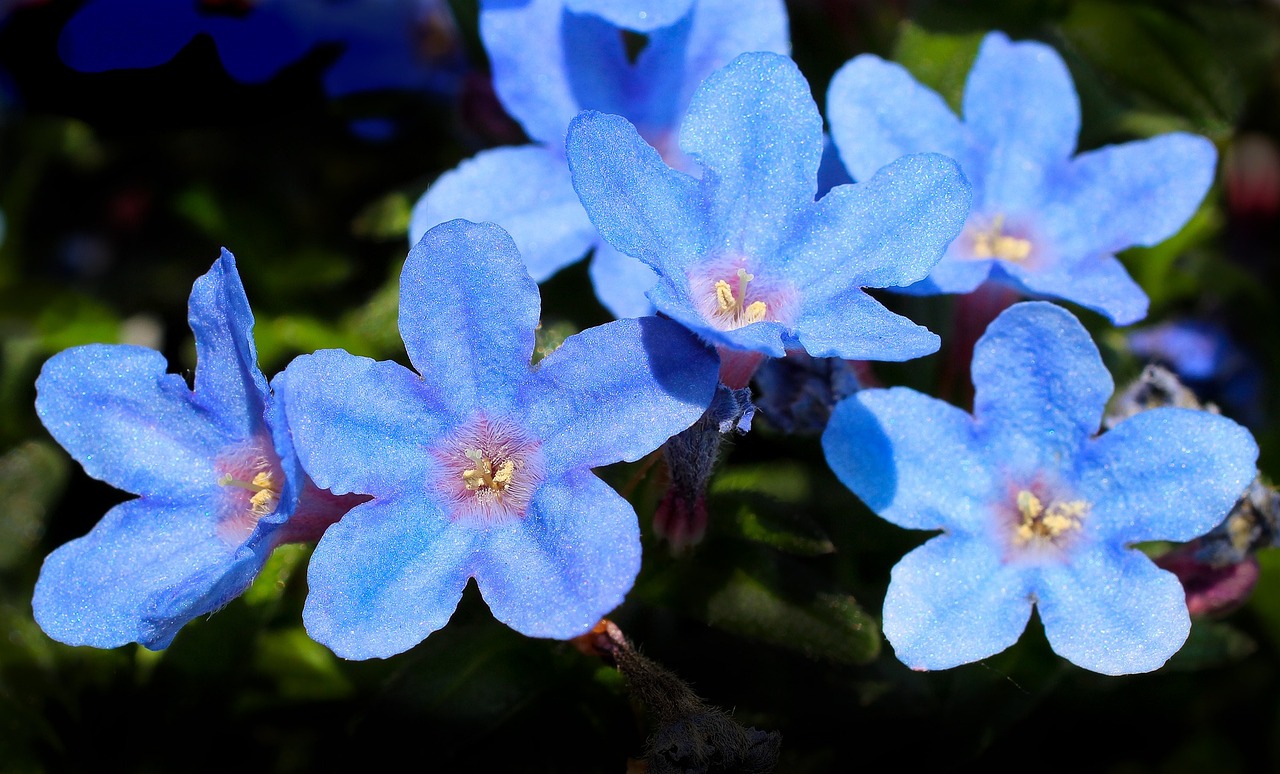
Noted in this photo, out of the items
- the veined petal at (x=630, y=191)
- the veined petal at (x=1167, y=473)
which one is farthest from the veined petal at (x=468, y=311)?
the veined petal at (x=1167, y=473)

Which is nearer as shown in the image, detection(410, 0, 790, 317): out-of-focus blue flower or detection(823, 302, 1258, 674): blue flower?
detection(823, 302, 1258, 674): blue flower

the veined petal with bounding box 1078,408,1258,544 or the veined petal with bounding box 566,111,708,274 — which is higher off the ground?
the veined petal with bounding box 566,111,708,274

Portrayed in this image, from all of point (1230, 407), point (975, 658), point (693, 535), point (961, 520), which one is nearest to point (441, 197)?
→ point (693, 535)

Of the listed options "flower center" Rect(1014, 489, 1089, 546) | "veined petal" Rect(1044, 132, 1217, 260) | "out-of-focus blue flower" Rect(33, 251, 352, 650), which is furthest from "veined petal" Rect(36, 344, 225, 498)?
"veined petal" Rect(1044, 132, 1217, 260)

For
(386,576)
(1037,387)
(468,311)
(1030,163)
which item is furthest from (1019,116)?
(386,576)

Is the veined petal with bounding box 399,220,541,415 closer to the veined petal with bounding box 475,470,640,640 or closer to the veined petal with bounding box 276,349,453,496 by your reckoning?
the veined petal with bounding box 276,349,453,496

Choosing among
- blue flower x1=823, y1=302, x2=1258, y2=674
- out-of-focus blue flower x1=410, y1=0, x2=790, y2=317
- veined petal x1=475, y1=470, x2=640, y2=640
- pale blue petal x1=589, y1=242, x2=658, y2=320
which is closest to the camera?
veined petal x1=475, y1=470, x2=640, y2=640

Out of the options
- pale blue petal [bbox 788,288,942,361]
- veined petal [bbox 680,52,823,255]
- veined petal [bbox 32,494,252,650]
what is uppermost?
veined petal [bbox 680,52,823,255]
